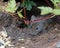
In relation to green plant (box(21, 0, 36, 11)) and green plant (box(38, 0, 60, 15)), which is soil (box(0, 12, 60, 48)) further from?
green plant (box(38, 0, 60, 15))

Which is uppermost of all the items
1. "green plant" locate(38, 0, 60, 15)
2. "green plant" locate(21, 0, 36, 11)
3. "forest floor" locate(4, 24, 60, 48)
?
"green plant" locate(21, 0, 36, 11)

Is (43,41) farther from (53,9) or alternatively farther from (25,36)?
(53,9)

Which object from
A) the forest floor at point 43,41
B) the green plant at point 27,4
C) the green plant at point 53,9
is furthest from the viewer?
the green plant at point 27,4

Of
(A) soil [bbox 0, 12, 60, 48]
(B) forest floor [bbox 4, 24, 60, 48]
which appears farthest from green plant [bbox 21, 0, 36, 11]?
(B) forest floor [bbox 4, 24, 60, 48]

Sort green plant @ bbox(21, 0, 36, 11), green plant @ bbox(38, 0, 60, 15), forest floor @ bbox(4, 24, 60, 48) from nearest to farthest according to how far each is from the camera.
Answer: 1. green plant @ bbox(38, 0, 60, 15)
2. forest floor @ bbox(4, 24, 60, 48)
3. green plant @ bbox(21, 0, 36, 11)

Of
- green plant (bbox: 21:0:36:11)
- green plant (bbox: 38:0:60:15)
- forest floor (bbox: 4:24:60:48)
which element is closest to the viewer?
green plant (bbox: 38:0:60:15)

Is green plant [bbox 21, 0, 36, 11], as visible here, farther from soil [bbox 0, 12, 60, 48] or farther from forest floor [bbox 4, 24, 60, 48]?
forest floor [bbox 4, 24, 60, 48]

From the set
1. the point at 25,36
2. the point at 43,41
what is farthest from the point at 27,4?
the point at 43,41

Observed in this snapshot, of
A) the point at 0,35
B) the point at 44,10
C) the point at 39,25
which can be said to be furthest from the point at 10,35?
the point at 44,10

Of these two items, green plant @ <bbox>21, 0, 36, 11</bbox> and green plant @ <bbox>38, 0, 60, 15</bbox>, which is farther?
green plant @ <bbox>21, 0, 36, 11</bbox>

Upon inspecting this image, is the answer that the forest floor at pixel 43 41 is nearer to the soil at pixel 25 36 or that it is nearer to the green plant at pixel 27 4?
the soil at pixel 25 36

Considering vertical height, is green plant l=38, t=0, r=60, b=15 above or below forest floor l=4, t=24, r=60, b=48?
above

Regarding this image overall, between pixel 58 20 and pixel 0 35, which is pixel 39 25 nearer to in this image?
pixel 58 20

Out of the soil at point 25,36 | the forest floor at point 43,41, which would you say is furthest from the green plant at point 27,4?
the forest floor at point 43,41
